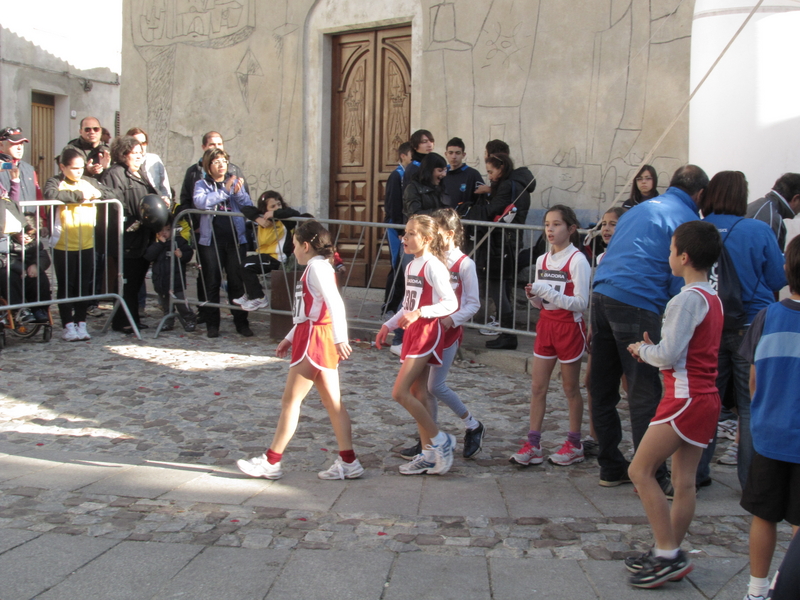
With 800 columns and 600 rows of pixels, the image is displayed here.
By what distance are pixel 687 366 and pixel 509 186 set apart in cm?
470

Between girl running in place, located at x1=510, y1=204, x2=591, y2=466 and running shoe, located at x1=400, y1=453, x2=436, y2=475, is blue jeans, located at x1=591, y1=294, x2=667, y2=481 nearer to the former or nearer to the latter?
girl running in place, located at x1=510, y1=204, x2=591, y2=466

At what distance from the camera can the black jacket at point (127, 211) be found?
8.69 m

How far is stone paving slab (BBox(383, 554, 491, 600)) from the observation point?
3.24 metres

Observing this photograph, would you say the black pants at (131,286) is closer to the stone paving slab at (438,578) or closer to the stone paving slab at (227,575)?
the stone paving slab at (227,575)

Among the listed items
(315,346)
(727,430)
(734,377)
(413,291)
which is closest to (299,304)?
(315,346)

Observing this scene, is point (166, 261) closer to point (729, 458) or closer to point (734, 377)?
point (729, 458)

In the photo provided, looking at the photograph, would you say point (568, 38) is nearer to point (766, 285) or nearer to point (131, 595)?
point (766, 285)

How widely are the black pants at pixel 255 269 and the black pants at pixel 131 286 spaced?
→ 46.7 inches

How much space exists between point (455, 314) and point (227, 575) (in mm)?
→ 2120

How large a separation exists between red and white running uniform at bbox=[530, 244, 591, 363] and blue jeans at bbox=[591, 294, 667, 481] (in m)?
0.27

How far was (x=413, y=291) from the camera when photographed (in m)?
4.82

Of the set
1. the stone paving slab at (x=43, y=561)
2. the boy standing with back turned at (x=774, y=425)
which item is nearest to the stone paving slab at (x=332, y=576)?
the stone paving slab at (x=43, y=561)

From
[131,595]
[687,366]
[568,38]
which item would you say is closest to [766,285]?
[687,366]

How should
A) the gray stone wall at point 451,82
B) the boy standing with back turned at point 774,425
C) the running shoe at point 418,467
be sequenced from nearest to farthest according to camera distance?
the boy standing with back turned at point 774,425
the running shoe at point 418,467
the gray stone wall at point 451,82
